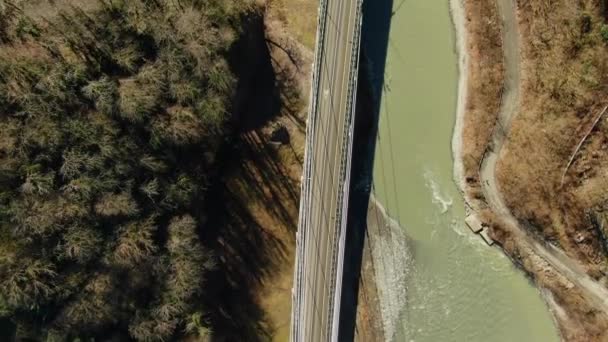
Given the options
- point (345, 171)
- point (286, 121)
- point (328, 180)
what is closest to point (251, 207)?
point (328, 180)

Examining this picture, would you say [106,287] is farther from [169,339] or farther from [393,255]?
[393,255]

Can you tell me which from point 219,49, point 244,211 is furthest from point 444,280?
point 219,49

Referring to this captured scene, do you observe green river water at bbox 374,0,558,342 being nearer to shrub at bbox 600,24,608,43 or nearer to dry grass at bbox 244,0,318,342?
dry grass at bbox 244,0,318,342

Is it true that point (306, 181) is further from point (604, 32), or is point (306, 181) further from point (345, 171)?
point (604, 32)

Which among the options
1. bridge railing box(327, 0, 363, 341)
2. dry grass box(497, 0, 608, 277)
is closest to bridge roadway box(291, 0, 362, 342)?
bridge railing box(327, 0, 363, 341)

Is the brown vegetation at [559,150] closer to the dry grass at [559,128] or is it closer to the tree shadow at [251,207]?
the dry grass at [559,128]

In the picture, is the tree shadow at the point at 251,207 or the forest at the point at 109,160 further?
the tree shadow at the point at 251,207

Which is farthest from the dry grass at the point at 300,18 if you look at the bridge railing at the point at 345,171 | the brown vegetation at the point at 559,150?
the brown vegetation at the point at 559,150
